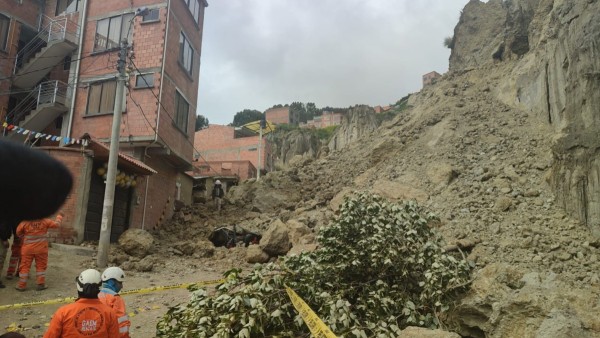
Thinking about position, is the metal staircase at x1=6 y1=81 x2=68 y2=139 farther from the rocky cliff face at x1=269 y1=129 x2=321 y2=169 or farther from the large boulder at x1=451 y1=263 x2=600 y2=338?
the rocky cliff face at x1=269 y1=129 x2=321 y2=169

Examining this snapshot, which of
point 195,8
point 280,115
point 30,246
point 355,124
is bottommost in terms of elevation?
point 30,246

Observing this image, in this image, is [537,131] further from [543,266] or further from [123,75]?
[123,75]

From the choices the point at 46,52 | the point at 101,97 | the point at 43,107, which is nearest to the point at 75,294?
the point at 101,97

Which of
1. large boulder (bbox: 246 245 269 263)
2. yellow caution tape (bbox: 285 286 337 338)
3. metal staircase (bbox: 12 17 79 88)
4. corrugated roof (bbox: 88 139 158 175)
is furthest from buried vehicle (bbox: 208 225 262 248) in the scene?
metal staircase (bbox: 12 17 79 88)

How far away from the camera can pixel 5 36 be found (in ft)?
64.7

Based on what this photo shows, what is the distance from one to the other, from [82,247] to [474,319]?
33.8ft

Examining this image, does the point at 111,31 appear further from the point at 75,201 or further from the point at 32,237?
the point at 32,237

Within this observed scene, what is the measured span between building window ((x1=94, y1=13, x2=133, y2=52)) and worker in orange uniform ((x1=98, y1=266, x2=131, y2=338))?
14.9 m

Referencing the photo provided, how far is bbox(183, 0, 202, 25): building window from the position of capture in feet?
63.9

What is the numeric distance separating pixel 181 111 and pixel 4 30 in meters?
9.19

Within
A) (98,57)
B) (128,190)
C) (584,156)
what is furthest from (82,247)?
(584,156)

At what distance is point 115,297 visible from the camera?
474 centimetres

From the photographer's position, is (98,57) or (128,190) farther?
(98,57)

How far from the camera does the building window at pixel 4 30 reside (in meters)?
19.6
